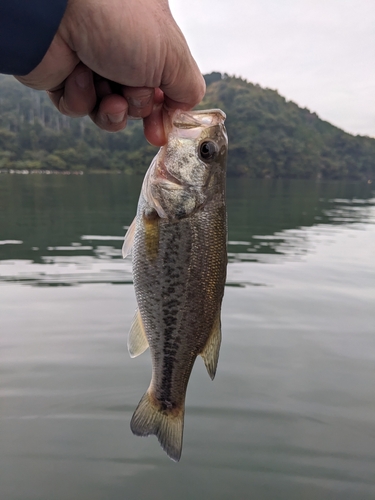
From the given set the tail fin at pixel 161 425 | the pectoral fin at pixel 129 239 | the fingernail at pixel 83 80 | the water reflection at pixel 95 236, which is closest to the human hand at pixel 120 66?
the fingernail at pixel 83 80

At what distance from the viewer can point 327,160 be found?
144 meters

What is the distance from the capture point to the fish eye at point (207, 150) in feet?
9.41

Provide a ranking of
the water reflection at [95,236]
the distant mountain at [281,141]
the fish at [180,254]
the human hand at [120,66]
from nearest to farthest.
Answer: the human hand at [120,66] → the fish at [180,254] → the water reflection at [95,236] → the distant mountain at [281,141]

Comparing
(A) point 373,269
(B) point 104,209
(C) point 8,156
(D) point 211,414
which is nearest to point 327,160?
(C) point 8,156

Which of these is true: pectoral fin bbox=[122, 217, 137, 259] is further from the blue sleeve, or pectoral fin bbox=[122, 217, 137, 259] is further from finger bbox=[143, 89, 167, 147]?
the blue sleeve

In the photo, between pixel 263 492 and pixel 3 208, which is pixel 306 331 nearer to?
→ pixel 263 492

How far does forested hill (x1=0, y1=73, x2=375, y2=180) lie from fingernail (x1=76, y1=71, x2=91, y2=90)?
11246cm

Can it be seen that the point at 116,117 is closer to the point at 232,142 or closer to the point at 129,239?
the point at 129,239

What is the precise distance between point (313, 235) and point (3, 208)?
56.1 ft

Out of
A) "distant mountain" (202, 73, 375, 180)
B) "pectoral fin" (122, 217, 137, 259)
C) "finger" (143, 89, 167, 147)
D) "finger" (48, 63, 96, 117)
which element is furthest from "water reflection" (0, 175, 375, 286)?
"distant mountain" (202, 73, 375, 180)

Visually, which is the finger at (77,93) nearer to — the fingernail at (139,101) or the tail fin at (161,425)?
the fingernail at (139,101)

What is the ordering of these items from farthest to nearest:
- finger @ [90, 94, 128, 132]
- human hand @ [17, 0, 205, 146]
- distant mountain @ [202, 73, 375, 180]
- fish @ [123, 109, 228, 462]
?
distant mountain @ [202, 73, 375, 180]
finger @ [90, 94, 128, 132]
fish @ [123, 109, 228, 462]
human hand @ [17, 0, 205, 146]

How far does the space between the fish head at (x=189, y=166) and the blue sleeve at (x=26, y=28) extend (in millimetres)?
952

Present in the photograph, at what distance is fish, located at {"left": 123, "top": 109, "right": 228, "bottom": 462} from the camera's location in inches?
109
